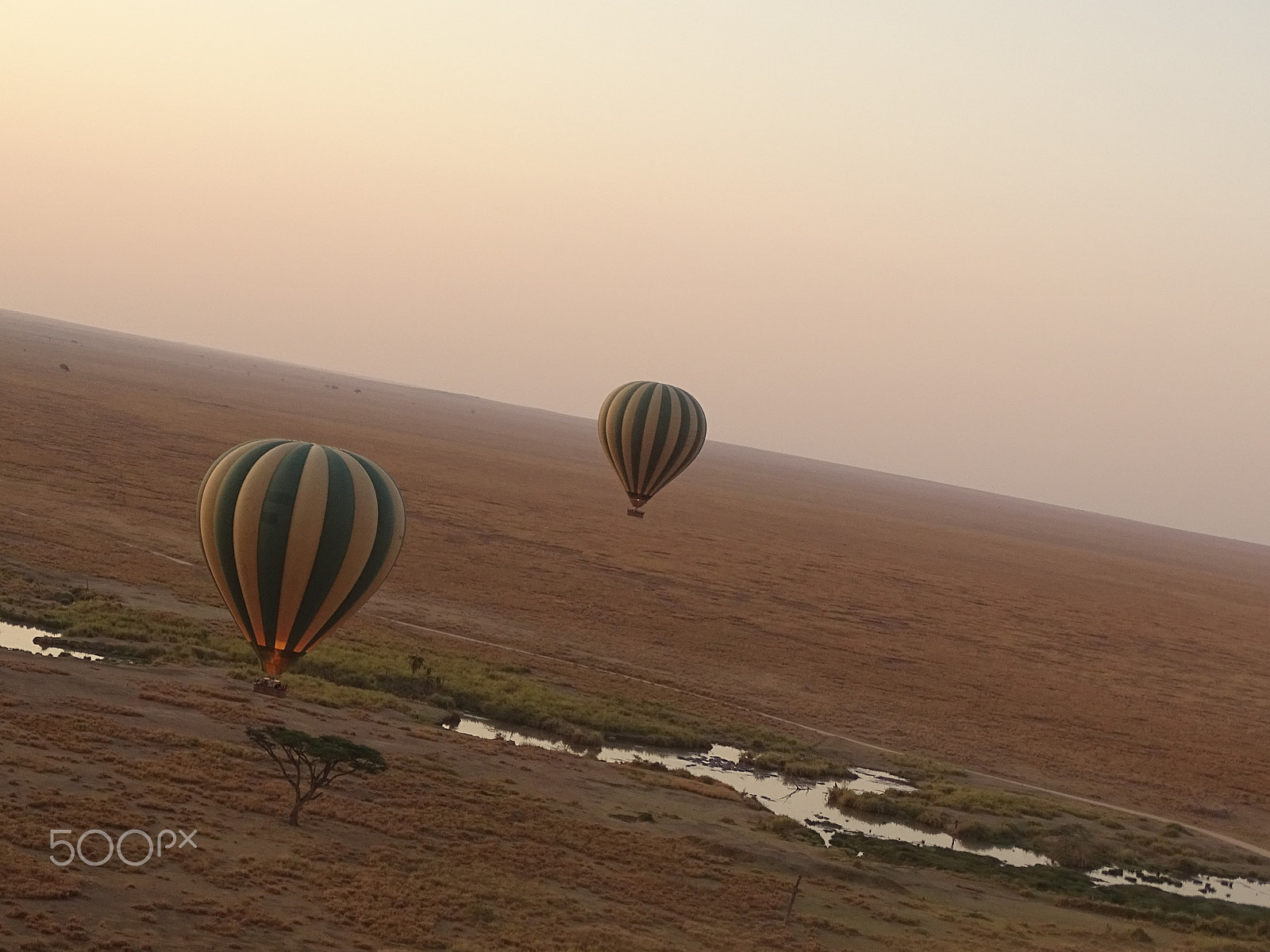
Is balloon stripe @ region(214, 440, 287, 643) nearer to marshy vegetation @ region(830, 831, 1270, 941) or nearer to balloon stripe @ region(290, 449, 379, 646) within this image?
balloon stripe @ region(290, 449, 379, 646)

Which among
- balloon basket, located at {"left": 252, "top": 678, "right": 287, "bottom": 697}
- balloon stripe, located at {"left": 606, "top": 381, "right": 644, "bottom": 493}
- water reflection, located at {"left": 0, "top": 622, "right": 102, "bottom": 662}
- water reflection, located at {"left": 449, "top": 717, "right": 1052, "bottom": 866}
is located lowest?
water reflection, located at {"left": 0, "top": 622, "right": 102, "bottom": 662}

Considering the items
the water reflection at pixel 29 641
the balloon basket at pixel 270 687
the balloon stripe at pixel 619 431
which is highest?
the balloon stripe at pixel 619 431

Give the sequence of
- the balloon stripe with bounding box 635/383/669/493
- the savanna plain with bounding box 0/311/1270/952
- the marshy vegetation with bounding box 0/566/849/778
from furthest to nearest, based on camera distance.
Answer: the balloon stripe with bounding box 635/383/669/493
the marshy vegetation with bounding box 0/566/849/778
the savanna plain with bounding box 0/311/1270/952

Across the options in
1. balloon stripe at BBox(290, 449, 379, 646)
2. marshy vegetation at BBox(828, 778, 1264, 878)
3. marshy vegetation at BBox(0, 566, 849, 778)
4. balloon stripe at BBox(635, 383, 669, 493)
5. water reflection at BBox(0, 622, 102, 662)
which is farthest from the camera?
balloon stripe at BBox(635, 383, 669, 493)

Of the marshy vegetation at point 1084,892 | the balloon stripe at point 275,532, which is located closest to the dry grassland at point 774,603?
the marshy vegetation at point 1084,892

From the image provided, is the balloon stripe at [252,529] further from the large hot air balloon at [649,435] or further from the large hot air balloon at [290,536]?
the large hot air balloon at [649,435]

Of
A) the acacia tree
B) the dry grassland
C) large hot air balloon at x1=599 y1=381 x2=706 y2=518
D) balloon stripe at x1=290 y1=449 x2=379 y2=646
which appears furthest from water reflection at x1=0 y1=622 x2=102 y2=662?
large hot air balloon at x1=599 y1=381 x2=706 y2=518

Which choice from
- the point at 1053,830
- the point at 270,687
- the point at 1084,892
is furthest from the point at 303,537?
the point at 1053,830

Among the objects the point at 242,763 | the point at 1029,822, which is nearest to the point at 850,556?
the point at 1029,822
